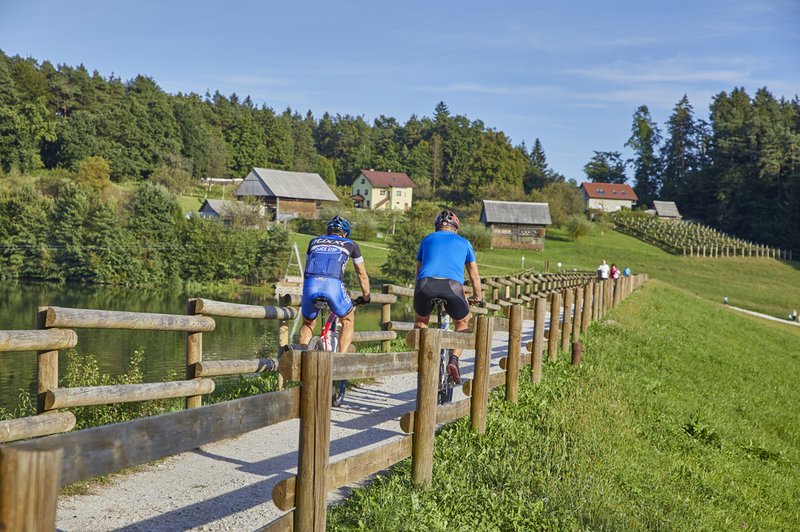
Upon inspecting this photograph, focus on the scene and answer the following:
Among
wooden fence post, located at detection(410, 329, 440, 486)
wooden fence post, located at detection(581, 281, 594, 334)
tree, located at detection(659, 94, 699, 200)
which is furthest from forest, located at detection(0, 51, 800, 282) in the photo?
wooden fence post, located at detection(410, 329, 440, 486)

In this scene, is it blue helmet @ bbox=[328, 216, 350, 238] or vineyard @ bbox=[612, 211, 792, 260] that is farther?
vineyard @ bbox=[612, 211, 792, 260]

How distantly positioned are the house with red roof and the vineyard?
105ft

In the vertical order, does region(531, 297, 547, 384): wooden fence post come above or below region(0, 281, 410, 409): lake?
above

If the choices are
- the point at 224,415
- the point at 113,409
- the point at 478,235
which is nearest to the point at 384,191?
the point at 478,235

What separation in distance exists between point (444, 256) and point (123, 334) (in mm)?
22751

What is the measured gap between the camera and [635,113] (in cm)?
15250

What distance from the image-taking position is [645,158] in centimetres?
14262

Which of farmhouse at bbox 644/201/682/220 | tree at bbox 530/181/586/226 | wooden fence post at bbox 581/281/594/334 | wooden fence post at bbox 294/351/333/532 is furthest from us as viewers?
farmhouse at bbox 644/201/682/220

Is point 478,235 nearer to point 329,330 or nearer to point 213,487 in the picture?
point 329,330

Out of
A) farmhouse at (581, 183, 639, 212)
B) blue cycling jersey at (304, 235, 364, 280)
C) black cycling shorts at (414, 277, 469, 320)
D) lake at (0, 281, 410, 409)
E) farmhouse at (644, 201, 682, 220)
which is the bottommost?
lake at (0, 281, 410, 409)

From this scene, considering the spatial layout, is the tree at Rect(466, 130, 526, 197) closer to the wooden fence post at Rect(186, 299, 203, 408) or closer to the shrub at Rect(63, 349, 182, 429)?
the shrub at Rect(63, 349, 182, 429)

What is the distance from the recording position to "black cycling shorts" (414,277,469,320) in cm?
902

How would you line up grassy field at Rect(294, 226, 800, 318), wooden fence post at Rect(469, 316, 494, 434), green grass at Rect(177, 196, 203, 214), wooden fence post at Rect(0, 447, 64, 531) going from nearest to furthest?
wooden fence post at Rect(0, 447, 64, 531) < wooden fence post at Rect(469, 316, 494, 434) < grassy field at Rect(294, 226, 800, 318) < green grass at Rect(177, 196, 203, 214)

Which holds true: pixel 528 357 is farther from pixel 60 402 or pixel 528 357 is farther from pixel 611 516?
pixel 60 402
